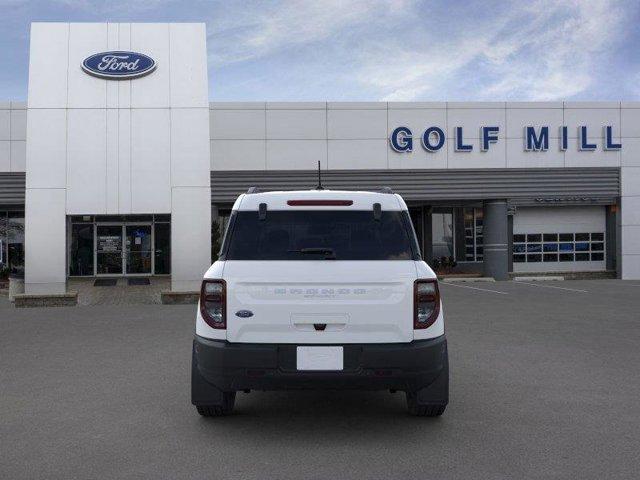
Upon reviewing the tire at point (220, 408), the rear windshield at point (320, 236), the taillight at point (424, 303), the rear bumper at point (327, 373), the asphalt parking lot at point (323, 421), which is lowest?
the asphalt parking lot at point (323, 421)

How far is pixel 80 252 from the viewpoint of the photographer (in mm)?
28031

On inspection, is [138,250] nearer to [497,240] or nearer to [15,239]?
[15,239]

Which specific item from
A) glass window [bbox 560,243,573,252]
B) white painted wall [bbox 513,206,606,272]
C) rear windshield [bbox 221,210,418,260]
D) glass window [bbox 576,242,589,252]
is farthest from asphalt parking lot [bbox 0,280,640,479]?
glass window [bbox 576,242,589,252]

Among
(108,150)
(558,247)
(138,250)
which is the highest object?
(108,150)

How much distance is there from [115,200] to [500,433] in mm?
14046

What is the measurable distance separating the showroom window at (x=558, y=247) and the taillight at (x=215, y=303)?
25.9 metres

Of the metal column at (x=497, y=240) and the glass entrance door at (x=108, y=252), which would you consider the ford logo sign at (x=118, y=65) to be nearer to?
the glass entrance door at (x=108, y=252)

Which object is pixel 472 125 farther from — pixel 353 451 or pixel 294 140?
pixel 353 451

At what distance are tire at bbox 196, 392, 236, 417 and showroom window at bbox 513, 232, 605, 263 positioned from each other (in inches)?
993

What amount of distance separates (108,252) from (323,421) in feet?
80.1

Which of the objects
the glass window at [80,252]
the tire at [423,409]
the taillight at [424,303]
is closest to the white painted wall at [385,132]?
the glass window at [80,252]

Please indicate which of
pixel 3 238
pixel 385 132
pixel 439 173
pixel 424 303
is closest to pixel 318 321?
pixel 424 303

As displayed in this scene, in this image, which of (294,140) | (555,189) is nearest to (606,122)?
(555,189)

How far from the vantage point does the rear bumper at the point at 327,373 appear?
4.75m
